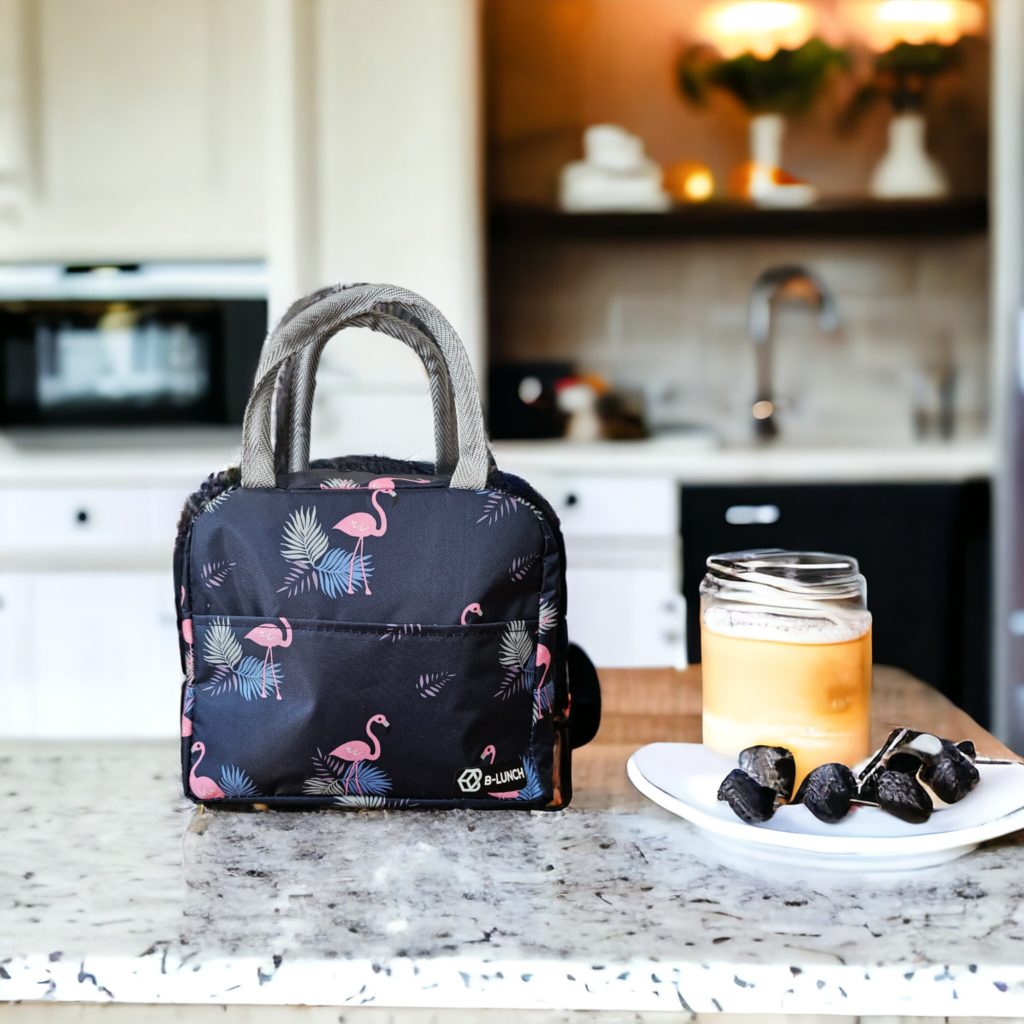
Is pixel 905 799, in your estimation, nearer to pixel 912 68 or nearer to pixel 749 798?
pixel 749 798

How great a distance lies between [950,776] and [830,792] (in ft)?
0.24

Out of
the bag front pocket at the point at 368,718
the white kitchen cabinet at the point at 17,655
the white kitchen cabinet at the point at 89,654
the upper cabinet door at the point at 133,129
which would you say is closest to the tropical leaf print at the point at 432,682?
the bag front pocket at the point at 368,718

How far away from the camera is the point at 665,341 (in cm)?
289

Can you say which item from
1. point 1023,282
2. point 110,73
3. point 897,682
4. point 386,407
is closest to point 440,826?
point 897,682

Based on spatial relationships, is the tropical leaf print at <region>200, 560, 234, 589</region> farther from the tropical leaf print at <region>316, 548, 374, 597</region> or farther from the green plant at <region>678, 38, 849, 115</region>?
the green plant at <region>678, 38, 849, 115</region>

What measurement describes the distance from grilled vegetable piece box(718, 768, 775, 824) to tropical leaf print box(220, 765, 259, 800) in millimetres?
276

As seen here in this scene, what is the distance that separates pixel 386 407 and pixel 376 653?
182 centimetres

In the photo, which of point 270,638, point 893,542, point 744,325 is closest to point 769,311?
point 744,325

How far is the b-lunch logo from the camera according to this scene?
27.5 inches

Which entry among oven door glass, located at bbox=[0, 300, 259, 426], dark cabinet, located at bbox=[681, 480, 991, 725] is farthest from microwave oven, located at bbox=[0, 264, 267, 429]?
dark cabinet, located at bbox=[681, 480, 991, 725]

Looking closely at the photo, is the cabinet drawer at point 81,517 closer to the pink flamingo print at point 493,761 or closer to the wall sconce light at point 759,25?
the wall sconce light at point 759,25

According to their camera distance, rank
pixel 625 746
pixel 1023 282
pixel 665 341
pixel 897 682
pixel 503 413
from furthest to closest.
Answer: pixel 665 341 → pixel 503 413 → pixel 1023 282 → pixel 897 682 → pixel 625 746

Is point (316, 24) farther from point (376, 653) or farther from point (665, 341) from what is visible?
point (376, 653)

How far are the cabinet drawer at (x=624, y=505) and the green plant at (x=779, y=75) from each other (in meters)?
1.00
